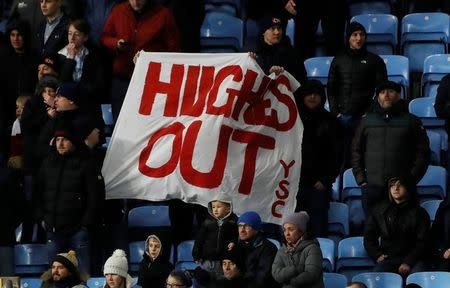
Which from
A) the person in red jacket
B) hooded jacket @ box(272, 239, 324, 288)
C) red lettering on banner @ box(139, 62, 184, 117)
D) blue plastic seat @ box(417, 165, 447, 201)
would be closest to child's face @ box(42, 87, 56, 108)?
red lettering on banner @ box(139, 62, 184, 117)

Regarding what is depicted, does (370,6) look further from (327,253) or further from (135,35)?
(327,253)

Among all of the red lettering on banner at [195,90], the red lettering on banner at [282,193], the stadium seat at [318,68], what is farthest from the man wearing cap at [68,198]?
the stadium seat at [318,68]

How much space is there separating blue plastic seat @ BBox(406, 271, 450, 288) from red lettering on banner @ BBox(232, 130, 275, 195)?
1.94 m

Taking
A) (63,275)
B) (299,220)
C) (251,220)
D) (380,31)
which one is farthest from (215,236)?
(380,31)

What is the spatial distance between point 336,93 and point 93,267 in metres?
3.24

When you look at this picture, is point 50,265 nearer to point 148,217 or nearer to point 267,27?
point 148,217

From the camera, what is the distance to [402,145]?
60.2 feet

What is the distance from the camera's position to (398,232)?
17.5m

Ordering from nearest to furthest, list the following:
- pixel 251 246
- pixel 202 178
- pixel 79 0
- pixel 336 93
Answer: pixel 251 246 → pixel 202 178 → pixel 336 93 → pixel 79 0

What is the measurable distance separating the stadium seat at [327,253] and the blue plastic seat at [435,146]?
1950mm

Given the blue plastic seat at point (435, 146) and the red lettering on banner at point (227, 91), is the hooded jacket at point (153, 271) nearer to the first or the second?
the red lettering on banner at point (227, 91)

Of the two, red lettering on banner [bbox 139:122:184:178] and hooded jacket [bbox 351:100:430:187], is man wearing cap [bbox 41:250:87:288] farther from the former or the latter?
hooded jacket [bbox 351:100:430:187]

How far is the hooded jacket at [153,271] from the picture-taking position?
1716 centimetres

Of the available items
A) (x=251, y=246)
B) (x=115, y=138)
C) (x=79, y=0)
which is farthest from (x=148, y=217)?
(x=79, y=0)
